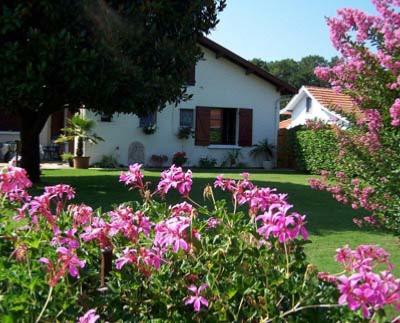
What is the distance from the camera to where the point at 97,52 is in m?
10.7

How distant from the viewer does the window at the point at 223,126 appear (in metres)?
23.9

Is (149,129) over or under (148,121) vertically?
under

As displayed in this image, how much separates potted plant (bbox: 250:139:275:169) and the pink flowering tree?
61.3ft

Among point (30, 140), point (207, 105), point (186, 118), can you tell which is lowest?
point (30, 140)

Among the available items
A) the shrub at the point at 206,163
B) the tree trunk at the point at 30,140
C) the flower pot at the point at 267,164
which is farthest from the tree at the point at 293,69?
the tree trunk at the point at 30,140

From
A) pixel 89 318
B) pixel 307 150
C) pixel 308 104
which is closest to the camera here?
pixel 89 318

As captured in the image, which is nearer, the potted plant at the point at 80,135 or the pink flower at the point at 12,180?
the pink flower at the point at 12,180

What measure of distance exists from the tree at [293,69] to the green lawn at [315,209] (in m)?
68.7

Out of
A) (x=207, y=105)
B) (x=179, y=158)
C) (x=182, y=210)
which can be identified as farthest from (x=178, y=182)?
(x=207, y=105)

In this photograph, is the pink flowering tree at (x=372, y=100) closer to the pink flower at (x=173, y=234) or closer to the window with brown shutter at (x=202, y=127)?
the pink flower at (x=173, y=234)

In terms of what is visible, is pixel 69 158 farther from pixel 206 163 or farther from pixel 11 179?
pixel 11 179

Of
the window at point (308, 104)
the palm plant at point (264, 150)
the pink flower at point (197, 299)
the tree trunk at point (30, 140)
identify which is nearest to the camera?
the pink flower at point (197, 299)

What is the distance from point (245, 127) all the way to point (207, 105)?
186 centimetres

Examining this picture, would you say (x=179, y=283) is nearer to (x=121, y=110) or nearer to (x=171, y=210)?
(x=171, y=210)
